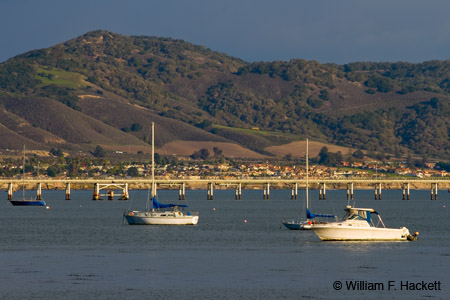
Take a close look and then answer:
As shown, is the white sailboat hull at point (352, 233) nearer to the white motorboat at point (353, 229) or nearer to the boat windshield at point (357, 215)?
the white motorboat at point (353, 229)

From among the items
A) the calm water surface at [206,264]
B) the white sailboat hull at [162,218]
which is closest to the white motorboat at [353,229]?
the calm water surface at [206,264]

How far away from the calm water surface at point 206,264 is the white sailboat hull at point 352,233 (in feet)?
2.67

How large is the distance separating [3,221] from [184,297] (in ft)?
289

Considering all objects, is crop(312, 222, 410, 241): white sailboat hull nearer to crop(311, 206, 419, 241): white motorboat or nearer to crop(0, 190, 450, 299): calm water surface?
crop(311, 206, 419, 241): white motorboat

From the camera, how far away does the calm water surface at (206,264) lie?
6469cm

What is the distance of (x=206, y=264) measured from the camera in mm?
79812

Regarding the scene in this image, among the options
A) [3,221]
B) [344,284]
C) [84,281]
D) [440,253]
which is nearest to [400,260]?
[440,253]

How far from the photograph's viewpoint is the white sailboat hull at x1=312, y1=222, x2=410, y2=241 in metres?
94.4

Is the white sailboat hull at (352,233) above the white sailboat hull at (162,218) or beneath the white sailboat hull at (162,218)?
beneath

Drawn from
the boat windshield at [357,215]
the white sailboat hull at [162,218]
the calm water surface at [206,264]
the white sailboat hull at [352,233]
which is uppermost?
the boat windshield at [357,215]

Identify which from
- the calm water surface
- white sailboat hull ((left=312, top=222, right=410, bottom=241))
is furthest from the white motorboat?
the calm water surface

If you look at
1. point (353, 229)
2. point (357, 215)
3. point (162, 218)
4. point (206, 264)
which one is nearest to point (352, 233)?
point (353, 229)

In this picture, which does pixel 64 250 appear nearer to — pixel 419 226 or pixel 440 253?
pixel 440 253

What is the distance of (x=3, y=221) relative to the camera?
476 feet
